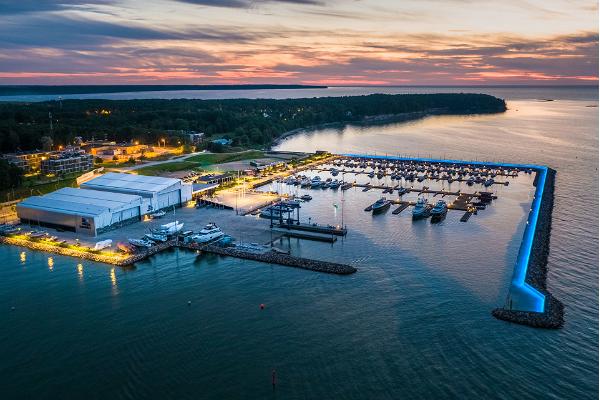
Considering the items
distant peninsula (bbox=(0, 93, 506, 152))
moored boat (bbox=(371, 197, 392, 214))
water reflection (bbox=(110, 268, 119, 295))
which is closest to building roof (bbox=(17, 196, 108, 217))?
water reflection (bbox=(110, 268, 119, 295))

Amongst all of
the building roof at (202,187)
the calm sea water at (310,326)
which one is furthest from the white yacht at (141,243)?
the building roof at (202,187)

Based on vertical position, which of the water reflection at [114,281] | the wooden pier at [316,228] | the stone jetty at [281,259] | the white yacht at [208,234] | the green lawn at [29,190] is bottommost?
the water reflection at [114,281]

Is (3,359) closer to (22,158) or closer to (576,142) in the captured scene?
(22,158)

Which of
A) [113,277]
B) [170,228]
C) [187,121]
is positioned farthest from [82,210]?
[187,121]

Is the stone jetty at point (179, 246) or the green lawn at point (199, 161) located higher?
the green lawn at point (199, 161)

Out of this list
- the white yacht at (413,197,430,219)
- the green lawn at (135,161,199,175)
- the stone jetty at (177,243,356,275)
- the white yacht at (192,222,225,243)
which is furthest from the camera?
the green lawn at (135,161,199,175)

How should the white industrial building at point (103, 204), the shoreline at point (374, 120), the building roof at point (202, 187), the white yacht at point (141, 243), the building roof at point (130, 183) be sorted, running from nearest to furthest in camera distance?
the white yacht at point (141, 243)
the white industrial building at point (103, 204)
the building roof at point (130, 183)
the building roof at point (202, 187)
the shoreline at point (374, 120)

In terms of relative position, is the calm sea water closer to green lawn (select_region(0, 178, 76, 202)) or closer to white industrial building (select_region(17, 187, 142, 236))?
white industrial building (select_region(17, 187, 142, 236))

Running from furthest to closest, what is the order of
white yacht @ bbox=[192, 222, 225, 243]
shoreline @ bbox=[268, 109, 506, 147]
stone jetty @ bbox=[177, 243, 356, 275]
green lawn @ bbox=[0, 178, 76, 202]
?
shoreline @ bbox=[268, 109, 506, 147]
green lawn @ bbox=[0, 178, 76, 202]
white yacht @ bbox=[192, 222, 225, 243]
stone jetty @ bbox=[177, 243, 356, 275]

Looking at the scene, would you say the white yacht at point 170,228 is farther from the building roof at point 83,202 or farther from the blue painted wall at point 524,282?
the blue painted wall at point 524,282

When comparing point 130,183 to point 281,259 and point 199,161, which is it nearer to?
point 281,259
